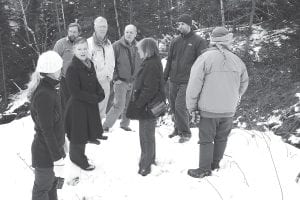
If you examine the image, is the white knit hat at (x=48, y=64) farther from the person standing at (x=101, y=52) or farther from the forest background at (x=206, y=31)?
the forest background at (x=206, y=31)

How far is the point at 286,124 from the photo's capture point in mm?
10500

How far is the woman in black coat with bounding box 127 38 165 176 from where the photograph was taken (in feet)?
16.6

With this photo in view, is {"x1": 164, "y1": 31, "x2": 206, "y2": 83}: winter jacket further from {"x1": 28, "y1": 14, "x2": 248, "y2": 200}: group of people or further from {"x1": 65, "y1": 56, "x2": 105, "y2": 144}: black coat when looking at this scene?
{"x1": 65, "y1": 56, "x2": 105, "y2": 144}: black coat

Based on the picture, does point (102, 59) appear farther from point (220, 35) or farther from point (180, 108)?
point (220, 35)

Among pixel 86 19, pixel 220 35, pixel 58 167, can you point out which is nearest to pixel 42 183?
pixel 58 167

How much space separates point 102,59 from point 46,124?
3168mm

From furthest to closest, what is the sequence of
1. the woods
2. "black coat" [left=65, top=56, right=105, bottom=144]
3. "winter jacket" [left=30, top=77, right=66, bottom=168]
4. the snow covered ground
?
the woods → "black coat" [left=65, top=56, right=105, bottom=144] → the snow covered ground → "winter jacket" [left=30, top=77, right=66, bottom=168]

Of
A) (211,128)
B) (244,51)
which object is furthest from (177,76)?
(244,51)

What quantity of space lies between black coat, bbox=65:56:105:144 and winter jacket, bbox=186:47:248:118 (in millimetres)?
1511

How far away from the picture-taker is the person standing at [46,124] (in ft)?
12.6

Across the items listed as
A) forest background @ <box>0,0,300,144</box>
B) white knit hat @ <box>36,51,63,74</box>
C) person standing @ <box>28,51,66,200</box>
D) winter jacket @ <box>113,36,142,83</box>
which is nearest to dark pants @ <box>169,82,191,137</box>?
winter jacket @ <box>113,36,142,83</box>

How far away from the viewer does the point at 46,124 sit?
382 cm

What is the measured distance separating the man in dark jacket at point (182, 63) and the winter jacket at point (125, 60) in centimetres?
85

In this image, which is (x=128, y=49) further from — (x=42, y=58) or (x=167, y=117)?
(x=167, y=117)
